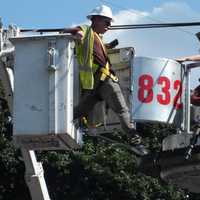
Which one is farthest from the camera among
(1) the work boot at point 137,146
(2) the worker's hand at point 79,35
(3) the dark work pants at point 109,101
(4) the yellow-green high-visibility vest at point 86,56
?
(1) the work boot at point 137,146

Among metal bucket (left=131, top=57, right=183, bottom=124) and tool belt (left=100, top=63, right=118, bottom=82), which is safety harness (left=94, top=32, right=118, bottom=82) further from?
metal bucket (left=131, top=57, right=183, bottom=124)

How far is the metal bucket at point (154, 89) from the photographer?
39.4 ft

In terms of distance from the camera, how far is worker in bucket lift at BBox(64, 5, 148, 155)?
11742mm

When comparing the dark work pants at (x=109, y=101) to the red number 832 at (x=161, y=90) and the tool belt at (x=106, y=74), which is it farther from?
the red number 832 at (x=161, y=90)

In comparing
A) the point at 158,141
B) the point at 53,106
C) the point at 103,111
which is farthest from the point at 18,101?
the point at 158,141

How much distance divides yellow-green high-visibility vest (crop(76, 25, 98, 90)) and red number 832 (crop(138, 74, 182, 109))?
2.24 feet

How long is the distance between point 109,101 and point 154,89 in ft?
2.01

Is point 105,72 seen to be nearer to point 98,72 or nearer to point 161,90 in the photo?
point 98,72

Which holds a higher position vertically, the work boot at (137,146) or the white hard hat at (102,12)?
the white hard hat at (102,12)

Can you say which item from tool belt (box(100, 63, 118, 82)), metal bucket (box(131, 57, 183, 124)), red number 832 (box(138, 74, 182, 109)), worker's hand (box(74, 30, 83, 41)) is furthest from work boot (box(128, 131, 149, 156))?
worker's hand (box(74, 30, 83, 41))

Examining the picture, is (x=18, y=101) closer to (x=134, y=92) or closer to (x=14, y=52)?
(x=14, y=52)

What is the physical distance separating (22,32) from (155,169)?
2.64 meters

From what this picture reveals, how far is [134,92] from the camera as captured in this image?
39.6 ft

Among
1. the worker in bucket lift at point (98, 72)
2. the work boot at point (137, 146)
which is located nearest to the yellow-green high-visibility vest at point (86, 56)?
the worker in bucket lift at point (98, 72)
